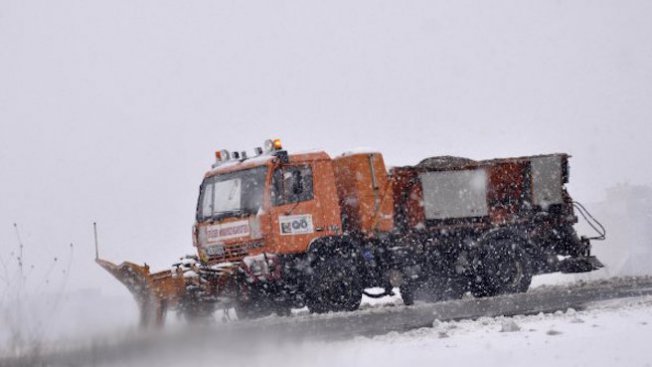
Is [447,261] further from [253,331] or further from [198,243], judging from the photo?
[253,331]

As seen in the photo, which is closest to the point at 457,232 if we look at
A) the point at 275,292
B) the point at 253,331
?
the point at 275,292

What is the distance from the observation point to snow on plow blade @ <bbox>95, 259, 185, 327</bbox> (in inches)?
463

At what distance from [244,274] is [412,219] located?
3.50m

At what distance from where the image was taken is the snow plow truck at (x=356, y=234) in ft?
41.6

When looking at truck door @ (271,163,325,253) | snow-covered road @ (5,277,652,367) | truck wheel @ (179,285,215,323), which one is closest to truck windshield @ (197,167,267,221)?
truck door @ (271,163,325,253)

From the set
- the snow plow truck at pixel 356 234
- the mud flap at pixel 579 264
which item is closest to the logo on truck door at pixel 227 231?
the snow plow truck at pixel 356 234

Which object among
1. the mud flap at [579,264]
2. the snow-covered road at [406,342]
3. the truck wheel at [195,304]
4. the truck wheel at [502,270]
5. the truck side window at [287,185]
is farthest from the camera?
the mud flap at [579,264]

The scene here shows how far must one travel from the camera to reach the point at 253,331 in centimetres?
932

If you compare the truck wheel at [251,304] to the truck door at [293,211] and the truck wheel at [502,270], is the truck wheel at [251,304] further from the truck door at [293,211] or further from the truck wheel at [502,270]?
the truck wheel at [502,270]

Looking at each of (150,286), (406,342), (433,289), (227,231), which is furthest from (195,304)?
(406,342)

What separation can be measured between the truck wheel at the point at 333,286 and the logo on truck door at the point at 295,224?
2.03 ft

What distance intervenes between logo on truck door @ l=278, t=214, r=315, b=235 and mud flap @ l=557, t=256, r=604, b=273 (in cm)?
546

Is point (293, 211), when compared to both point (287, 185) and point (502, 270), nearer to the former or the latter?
point (287, 185)

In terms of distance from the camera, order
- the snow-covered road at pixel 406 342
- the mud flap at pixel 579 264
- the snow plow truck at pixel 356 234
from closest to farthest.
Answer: the snow-covered road at pixel 406 342 → the snow plow truck at pixel 356 234 → the mud flap at pixel 579 264
